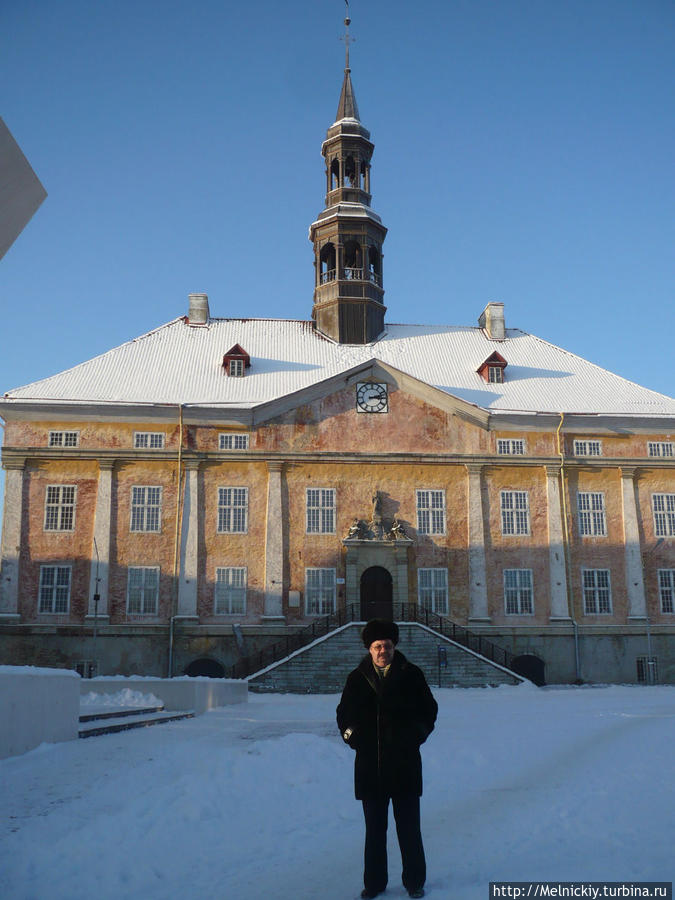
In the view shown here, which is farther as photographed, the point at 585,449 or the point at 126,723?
the point at 585,449

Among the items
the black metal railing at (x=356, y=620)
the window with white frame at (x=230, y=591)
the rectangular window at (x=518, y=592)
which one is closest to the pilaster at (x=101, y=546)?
the window with white frame at (x=230, y=591)

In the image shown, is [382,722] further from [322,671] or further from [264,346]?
[264,346]

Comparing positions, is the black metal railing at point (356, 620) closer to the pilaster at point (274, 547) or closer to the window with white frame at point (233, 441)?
the pilaster at point (274, 547)

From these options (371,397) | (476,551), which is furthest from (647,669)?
(371,397)

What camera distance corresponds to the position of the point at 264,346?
140 ft

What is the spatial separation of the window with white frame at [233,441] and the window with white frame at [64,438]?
576 cm

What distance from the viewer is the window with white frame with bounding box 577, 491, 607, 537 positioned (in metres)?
37.8

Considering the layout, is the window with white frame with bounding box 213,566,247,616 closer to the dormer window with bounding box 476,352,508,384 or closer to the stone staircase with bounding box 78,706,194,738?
the dormer window with bounding box 476,352,508,384

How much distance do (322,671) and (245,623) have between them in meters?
5.45

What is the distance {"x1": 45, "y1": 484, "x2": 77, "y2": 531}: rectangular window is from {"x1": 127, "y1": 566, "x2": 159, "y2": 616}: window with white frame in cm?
317

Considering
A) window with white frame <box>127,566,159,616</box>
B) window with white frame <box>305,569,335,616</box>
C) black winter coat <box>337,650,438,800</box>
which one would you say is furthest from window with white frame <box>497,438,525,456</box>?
black winter coat <box>337,650,438,800</box>

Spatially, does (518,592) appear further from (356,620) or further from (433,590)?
(356,620)

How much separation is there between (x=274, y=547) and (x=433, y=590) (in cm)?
669

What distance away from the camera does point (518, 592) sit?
36.9 m
